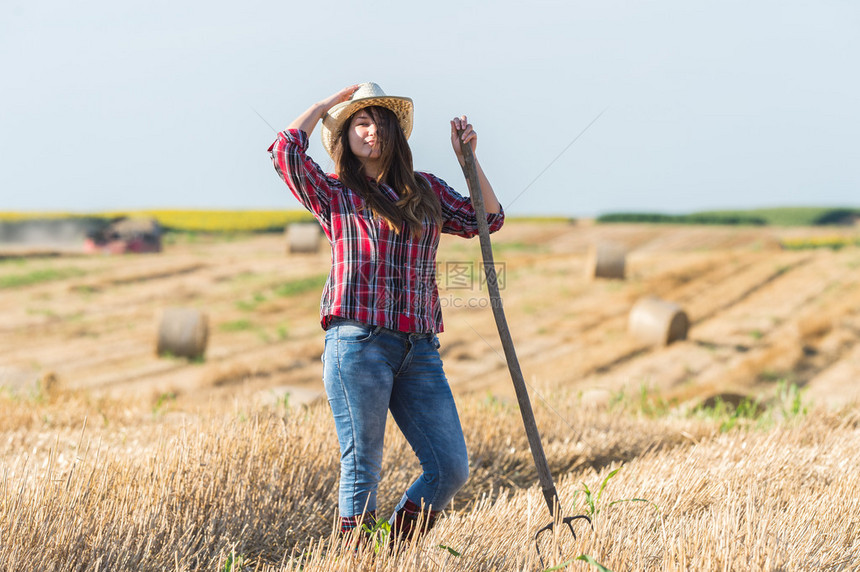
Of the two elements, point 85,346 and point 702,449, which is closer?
point 702,449

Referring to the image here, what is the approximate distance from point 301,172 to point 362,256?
379 millimetres

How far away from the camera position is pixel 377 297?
112 inches

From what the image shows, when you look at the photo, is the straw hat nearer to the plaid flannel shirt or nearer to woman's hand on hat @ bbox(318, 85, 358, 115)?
woman's hand on hat @ bbox(318, 85, 358, 115)

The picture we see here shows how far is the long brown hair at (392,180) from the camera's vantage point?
9.52ft

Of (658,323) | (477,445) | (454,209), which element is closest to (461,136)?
(454,209)

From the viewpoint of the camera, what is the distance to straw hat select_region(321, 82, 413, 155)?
2973 millimetres

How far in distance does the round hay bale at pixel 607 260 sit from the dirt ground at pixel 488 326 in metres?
0.24

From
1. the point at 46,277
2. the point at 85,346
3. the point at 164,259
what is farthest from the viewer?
the point at 164,259

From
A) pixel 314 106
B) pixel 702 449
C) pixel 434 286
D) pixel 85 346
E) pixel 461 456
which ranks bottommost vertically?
pixel 85 346

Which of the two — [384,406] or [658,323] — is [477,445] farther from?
[658,323]

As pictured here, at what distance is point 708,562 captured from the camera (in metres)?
2.59

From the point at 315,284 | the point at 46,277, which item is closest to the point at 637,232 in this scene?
the point at 315,284

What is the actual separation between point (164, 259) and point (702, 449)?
18269 millimetres

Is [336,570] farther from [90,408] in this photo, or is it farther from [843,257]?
[843,257]
